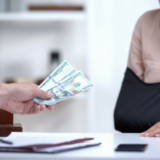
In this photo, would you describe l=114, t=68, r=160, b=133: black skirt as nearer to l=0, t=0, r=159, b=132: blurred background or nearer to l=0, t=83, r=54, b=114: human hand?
l=0, t=83, r=54, b=114: human hand

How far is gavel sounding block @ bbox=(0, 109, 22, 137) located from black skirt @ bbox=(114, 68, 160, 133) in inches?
18.9

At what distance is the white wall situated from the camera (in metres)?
2.32

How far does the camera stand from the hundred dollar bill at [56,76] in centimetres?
116

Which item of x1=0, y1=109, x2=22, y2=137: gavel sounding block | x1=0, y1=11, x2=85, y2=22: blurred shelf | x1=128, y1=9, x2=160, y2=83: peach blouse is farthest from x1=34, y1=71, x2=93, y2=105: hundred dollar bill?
x1=0, y1=11, x2=85, y2=22: blurred shelf

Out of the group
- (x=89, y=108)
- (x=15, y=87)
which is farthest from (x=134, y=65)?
(x=89, y=108)

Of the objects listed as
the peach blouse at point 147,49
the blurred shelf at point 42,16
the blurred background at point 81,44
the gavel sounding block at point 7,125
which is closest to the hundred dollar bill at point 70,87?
the gavel sounding block at point 7,125

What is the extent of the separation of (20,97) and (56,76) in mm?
183

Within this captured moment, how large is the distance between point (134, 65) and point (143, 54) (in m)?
0.07

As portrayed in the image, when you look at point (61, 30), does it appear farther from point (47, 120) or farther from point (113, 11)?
point (47, 120)

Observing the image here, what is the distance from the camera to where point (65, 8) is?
2057 millimetres

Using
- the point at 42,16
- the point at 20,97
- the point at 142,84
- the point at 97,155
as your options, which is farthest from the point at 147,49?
the point at 42,16

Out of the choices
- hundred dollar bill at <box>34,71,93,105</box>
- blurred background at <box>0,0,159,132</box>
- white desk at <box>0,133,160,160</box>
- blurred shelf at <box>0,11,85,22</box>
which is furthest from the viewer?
blurred background at <box>0,0,159,132</box>

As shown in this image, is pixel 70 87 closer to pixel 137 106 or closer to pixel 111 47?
pixel 137 106

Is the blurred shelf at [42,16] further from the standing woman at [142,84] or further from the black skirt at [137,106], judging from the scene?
the black skirt at [137,106]
